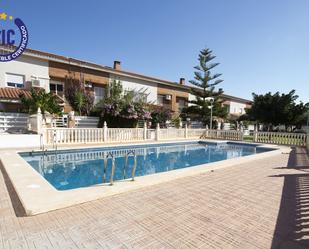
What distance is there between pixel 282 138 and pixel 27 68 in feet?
74.3


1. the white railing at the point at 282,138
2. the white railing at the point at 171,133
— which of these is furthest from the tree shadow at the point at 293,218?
the white railing at the point at 171,133

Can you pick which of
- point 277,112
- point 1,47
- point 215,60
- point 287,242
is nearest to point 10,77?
point 1,47

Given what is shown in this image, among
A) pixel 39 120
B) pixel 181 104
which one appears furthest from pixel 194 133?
pixel 39 120

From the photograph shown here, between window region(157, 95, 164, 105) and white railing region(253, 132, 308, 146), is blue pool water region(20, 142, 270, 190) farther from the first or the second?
window region(157, 95, 164, 105)

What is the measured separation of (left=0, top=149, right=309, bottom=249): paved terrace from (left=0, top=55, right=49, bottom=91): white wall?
14174 mm

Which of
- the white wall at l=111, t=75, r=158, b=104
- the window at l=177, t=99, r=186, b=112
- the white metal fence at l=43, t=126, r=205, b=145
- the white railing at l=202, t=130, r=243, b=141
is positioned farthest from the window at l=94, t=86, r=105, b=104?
the window at l=177, t=99, r=186, b=112

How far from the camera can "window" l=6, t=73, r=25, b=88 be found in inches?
626

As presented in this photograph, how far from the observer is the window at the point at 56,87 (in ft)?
59.2

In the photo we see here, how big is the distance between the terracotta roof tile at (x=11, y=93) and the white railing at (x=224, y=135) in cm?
1786

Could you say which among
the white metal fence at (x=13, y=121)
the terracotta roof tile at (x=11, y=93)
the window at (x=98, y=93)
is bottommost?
the white metal fence at (x=13, y=121)

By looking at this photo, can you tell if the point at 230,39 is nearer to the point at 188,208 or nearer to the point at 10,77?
the point at 188,208

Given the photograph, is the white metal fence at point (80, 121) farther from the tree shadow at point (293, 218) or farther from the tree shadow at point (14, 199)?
the tree shadow at point (293, 218)

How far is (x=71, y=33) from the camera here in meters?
15.0

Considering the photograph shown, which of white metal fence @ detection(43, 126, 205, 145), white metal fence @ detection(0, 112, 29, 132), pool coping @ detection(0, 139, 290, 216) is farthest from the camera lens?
white metal fence @ detection(0, 112, 29, 132)
